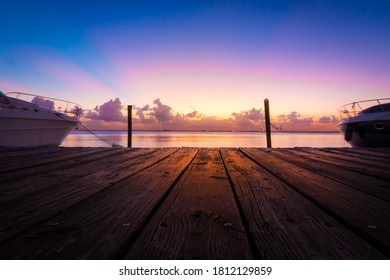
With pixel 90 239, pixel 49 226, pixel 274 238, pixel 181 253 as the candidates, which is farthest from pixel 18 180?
pixel 274 238

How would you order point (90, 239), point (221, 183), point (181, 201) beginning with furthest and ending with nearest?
point (221, 183)
point (181, 201)
point (90, 239)

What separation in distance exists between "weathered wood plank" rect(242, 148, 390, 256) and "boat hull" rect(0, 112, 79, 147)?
9.57 meters

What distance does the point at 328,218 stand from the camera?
110 cm

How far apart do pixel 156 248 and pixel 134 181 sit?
115 centimetres

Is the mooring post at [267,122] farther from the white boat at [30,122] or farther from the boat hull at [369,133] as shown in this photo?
the white boat at [30,122]

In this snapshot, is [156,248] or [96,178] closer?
[156,248]

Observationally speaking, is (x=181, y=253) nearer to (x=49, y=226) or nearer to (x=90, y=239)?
(x=90, y=239)

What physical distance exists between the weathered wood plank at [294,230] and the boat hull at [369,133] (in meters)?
9.88

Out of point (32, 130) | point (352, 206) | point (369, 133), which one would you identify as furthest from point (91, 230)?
point (369, 133)

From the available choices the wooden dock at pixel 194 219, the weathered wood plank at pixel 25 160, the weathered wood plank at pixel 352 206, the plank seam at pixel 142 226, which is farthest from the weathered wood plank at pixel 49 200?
the weathered wood plank at pixel 352 206

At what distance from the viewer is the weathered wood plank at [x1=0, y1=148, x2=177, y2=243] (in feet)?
3.41

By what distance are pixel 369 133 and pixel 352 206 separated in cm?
1033

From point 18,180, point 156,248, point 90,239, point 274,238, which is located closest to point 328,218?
point 274,238
